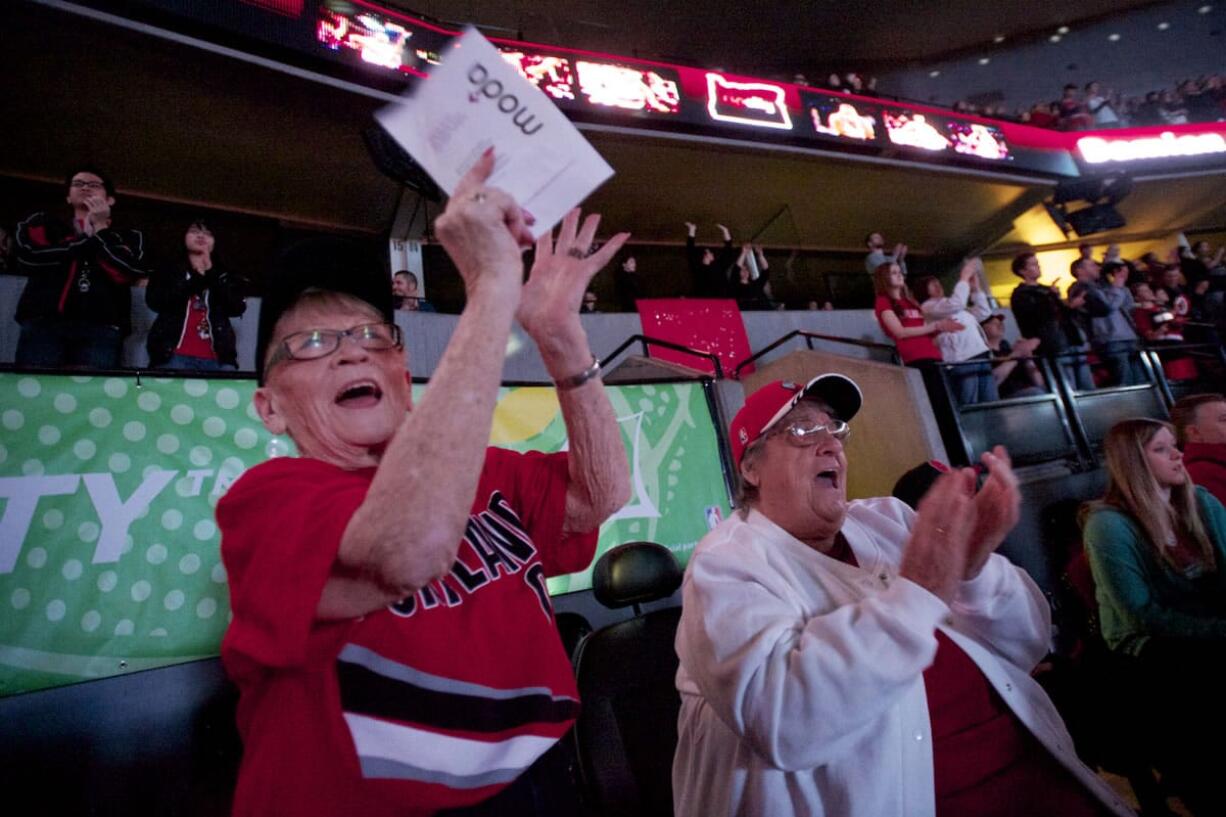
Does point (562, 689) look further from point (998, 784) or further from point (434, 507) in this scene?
point (998, 784)

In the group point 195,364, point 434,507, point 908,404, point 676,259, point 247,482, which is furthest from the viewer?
point 676,259

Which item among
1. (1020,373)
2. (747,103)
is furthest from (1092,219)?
(747,103)

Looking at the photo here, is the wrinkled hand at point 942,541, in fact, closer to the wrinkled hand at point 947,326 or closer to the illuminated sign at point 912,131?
the wrinkled hand at point 947,326

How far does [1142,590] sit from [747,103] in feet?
27.6

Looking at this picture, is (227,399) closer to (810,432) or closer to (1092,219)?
(810,432)

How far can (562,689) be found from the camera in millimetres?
1049

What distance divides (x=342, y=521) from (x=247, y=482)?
0.24 m

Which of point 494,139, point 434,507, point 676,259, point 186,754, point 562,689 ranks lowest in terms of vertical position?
point 186,754

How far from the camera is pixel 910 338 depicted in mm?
6082

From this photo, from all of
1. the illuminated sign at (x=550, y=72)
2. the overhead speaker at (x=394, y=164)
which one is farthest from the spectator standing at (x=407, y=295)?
the illuminated sign at (x=550, y=72)

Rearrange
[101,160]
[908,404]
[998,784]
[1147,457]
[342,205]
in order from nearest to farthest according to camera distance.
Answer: [998,784] < [1147,457] < [908,404] < [101,160] < [342,205]

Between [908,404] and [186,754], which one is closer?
[186,754]

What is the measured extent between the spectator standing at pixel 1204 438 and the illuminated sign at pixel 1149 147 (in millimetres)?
10534

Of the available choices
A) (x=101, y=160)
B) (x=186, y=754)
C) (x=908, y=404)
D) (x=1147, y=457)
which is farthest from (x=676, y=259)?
(x=186, y=754)
